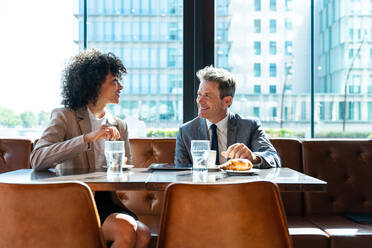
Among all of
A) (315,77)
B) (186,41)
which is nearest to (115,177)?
(186,41)

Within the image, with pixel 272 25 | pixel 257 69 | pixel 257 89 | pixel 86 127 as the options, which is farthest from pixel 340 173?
pixel 86 127

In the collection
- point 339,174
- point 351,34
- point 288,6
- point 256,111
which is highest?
point 288,6

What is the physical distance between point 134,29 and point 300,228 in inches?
81.2

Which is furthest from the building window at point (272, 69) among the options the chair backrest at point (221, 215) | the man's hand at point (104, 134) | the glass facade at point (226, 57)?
the chair backrest at point (221, 215)

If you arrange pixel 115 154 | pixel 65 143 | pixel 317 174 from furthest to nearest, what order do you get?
pixel 317 174, pixel 65 143, pixel 115 154

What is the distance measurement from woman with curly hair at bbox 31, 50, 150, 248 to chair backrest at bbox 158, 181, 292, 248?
0.40 m

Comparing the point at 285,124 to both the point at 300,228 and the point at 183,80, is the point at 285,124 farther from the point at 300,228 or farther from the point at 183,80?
the point at 300,228

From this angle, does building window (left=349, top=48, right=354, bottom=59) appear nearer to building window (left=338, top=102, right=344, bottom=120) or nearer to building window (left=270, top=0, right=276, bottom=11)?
building window (left=338, top=102, right=344, bottom=120)

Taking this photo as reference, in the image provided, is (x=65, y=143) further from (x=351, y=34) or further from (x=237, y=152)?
(x=351, y=34)

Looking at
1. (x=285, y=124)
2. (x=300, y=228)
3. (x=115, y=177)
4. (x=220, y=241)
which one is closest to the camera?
(x=220, y=241)

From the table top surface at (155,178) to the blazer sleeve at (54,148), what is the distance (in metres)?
0.06

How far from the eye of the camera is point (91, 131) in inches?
87.0

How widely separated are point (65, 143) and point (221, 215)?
102 centimetres

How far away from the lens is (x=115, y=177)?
1.71m
